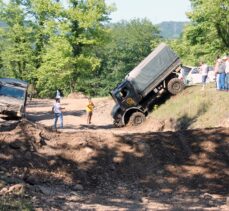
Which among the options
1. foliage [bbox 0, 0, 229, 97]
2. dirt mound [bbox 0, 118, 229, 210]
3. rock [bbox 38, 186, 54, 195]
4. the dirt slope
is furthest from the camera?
foliage [bbox 0, 0, 229, 97]

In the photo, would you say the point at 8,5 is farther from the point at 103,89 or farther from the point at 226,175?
the point at 226,175

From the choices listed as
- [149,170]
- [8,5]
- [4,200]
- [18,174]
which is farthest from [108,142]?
[8,5]

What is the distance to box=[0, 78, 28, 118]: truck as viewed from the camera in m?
24.9

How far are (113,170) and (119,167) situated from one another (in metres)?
0.24

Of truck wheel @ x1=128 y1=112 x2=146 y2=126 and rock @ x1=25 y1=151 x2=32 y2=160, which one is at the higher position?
rock @ x1=25 y1=151 x2=32 y2=160

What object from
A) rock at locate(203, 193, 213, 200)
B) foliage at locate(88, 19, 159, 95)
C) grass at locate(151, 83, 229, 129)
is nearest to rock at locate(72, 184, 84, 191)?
rock at locate(203, 193, 213, 200)

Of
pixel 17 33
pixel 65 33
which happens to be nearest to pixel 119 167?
pixel 65 33

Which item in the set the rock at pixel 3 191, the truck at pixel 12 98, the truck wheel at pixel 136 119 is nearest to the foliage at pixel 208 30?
the truck wheel at pixel 136 119

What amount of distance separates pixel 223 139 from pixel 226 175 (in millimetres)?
1837

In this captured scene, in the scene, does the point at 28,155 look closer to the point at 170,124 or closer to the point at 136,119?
the point at 170,124

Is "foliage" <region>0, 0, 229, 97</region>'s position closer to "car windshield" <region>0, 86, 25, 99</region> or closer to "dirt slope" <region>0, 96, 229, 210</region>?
"car windshield" <region>0, 86, 25, 99</region>

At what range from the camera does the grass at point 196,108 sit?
20.8m

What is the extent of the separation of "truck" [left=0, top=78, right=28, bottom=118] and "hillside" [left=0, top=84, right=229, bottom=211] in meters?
11.3

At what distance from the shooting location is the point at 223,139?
13266 millimetres
